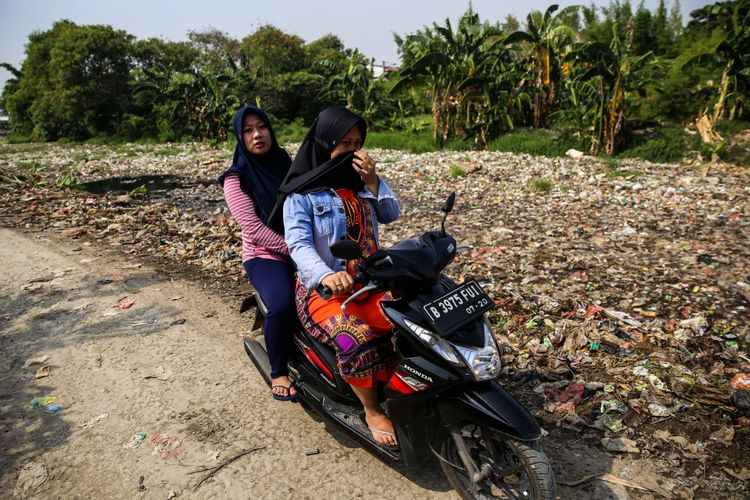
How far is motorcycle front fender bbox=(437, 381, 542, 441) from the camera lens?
201 cm

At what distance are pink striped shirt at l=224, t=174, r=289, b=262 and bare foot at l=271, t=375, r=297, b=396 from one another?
2.44ft

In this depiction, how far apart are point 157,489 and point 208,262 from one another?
370 cm

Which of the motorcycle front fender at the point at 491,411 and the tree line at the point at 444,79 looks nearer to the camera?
the motorcycle front fender at the point at 491,411

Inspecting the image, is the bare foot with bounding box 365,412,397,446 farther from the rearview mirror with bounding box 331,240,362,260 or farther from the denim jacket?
the rearview mirror with bounding box 331,240,362,260

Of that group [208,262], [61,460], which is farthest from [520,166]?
[61,460]

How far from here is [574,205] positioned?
7.96 meters

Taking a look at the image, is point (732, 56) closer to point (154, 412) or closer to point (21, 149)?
point (154, 412)

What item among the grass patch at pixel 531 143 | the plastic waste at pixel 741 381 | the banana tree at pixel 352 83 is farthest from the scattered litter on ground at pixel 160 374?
the banana tree at pixel 352 83

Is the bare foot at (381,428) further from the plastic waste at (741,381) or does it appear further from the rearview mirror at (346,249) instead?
the plastic waste at (741,381)

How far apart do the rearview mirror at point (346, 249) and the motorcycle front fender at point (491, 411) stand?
0.77 metres

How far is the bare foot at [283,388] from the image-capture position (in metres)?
2.93

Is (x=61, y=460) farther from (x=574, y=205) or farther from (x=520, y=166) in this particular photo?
(x=520, y=166)

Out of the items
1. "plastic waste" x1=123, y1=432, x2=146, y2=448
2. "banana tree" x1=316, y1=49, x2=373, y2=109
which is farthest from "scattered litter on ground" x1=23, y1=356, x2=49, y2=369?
"banana tree" x1=316, y1=49, x2=373, y2=109

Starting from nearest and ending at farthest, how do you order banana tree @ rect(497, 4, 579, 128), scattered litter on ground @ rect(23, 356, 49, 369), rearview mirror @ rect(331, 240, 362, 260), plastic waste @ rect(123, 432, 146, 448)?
rearview mirror @ rect(331, 240, 362, 260), plastic waste @ rect(123, 432, 146, 448), scattered litter on ground @ rect(23, 356, 49, 369), banana tree @ rect(497, 4, 579, 128)
